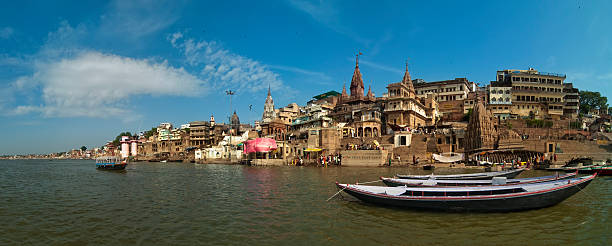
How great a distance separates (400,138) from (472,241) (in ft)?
119

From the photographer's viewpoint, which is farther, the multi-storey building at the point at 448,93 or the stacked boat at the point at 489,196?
the multi-storey building at the point at 448,93

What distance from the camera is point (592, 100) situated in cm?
6594

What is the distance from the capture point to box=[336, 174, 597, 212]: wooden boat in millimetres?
13328

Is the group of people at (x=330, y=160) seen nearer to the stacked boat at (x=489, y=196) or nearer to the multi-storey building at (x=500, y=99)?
the stacked boat at (x=489, y=196)

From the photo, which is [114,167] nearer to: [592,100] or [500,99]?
[500,99]

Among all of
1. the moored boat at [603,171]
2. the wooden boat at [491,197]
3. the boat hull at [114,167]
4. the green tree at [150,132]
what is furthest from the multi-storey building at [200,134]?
the wooden boat at [491,197]

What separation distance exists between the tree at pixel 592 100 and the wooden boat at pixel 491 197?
68.6 m

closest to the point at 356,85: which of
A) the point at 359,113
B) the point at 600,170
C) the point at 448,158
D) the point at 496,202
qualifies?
the point at 359,113

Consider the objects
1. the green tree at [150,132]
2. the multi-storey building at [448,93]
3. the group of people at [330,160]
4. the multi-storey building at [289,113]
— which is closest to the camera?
the group of people at [330,160]

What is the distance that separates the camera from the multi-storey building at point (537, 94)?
184 feet

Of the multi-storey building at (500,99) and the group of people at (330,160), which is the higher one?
the multi-storey building at (500,99)

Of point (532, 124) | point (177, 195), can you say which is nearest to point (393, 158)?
point (532, 124)

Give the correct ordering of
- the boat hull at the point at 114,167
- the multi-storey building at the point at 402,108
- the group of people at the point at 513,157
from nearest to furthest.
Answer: the group of people at the point at 513,157 → the boat hull at the point at 114,167 → the multi-storey building at the point at 402,108

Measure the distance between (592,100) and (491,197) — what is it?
2957 inches
